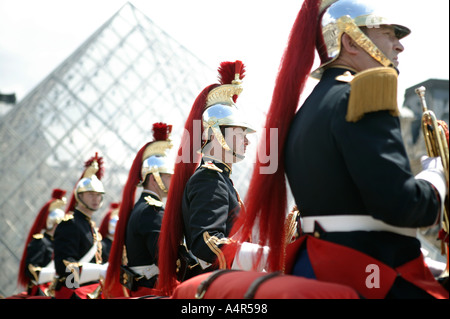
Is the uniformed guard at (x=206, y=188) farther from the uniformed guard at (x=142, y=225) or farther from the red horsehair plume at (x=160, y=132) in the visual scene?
the red horsehair plume at (x=160, y=132)

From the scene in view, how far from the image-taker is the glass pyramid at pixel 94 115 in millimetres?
32344

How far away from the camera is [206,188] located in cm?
455

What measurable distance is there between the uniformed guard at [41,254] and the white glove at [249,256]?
864 centimetres

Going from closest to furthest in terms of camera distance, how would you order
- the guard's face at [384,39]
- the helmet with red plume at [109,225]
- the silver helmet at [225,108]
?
the guard's face at [384,39] → the silver helmet at [225,108] → the helmet with red plume at [109,225]

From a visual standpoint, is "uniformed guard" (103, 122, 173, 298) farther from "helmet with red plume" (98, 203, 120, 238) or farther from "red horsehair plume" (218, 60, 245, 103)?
"helmet with red plume" (98, 203, 120, 238)

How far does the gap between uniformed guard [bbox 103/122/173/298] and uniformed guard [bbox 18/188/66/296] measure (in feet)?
17.3

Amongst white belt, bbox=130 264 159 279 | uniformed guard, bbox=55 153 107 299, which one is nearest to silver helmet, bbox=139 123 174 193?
white belt, bbox=130 264 159 279

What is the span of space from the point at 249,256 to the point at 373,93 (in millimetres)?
1141

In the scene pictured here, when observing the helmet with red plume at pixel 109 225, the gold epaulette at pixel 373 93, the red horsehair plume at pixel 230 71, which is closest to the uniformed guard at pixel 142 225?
the red horsehair plume at pixel 230 71

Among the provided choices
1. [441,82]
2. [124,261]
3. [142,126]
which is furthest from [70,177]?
[124,261]

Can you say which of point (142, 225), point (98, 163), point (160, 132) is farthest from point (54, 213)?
point (142, 225)

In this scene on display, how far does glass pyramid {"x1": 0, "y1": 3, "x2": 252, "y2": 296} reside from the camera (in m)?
32.3

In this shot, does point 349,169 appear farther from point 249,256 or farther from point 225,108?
point 225,108

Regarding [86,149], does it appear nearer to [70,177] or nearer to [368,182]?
[70,177]
